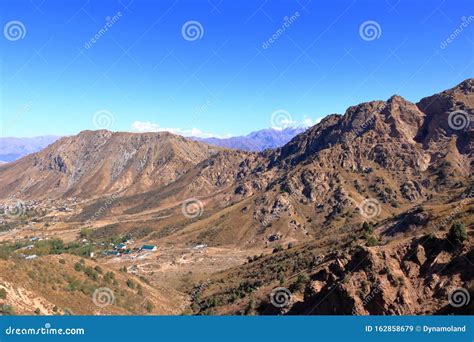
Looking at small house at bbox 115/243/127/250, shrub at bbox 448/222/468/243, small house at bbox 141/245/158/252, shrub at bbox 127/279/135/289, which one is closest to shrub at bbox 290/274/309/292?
shrub at bbox 448/222/468/243

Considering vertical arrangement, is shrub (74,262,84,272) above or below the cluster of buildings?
above

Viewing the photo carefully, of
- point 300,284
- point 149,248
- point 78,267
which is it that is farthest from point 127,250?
point 300,284

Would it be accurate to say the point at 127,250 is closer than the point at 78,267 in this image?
No

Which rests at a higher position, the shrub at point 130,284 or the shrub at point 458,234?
the shrub at point 458,234

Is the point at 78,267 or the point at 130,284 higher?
the point at 78,267

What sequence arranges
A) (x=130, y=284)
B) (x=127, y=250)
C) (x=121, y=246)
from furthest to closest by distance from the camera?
1. (x=121, y=246)
2. (x=127, y=250)
3. (x=130, y=284)

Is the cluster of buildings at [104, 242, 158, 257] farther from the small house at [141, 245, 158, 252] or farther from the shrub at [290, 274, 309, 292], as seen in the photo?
the shrub at [290, 274, 309, 292]

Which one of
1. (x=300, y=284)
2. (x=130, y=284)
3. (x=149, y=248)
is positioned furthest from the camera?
(x=149, y=248)

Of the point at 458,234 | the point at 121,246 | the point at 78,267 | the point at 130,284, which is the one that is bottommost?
the point at 130,284

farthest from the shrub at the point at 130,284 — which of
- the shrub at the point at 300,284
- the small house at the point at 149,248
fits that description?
the small house at the point at 149,248

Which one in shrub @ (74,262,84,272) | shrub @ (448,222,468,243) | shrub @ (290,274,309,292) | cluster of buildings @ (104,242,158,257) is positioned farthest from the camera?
cluster of buildings @ (104,242,158,257)

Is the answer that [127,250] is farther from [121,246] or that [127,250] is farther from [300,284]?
[300,284]

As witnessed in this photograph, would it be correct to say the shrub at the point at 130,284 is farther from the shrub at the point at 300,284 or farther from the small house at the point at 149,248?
the small house at the point at 149,248
